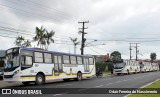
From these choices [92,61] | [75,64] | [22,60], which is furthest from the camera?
[92,61]

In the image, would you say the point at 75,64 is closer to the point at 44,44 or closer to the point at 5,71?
the point at 5,71

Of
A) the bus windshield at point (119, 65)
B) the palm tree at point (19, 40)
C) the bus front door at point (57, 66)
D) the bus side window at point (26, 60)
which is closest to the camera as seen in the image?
the bus side window at point (26, 60)

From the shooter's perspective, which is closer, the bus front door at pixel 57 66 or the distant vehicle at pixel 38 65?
the distant vehicle at pixel 38 65

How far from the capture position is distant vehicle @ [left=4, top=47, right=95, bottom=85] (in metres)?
24.5

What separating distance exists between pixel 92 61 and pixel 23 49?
14.7 m

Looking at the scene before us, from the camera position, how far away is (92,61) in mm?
38375

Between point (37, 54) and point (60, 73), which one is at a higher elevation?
point (37, 54)

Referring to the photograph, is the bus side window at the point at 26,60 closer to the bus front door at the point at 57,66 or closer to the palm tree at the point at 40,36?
the bus front door at the point at 57,66

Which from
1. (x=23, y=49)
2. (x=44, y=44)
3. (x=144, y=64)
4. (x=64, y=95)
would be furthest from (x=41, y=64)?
(x=144, y=64)

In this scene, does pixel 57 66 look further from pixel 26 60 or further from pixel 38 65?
pixel 26 60

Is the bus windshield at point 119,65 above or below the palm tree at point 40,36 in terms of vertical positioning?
below

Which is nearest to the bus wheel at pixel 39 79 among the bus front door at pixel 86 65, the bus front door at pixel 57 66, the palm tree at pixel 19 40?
the bus front door at pixel 57 66

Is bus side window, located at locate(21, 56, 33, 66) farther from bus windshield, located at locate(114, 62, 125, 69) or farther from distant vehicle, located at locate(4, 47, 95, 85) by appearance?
bus windshield, located at locate(114, 62, 125, 69)

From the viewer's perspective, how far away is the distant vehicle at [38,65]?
965 inches
